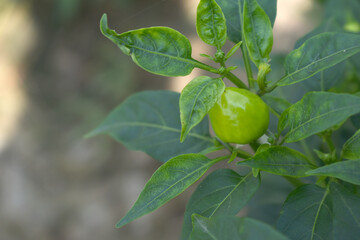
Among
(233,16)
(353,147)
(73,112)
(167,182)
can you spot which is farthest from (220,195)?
(73,112)

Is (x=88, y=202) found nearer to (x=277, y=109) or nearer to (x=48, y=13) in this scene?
(x=48, y=13)

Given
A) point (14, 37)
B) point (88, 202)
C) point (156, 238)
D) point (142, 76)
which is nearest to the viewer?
point (156, 238)

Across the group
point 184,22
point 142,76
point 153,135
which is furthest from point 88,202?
point 153,135

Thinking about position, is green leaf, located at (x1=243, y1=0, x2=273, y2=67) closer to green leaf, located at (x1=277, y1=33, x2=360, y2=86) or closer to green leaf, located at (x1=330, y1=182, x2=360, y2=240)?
green leaf, located at (x1=277, y1=33, x2=360, y2=86)

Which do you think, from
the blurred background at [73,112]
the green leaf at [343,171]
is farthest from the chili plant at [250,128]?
the blurred background at [73,112]

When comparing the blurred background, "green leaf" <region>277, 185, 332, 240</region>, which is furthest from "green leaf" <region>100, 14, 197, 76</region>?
the blurred background

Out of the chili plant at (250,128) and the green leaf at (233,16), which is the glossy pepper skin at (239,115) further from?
the green leaf at (233,16)

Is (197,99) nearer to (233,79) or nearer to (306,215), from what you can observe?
(233,79)
